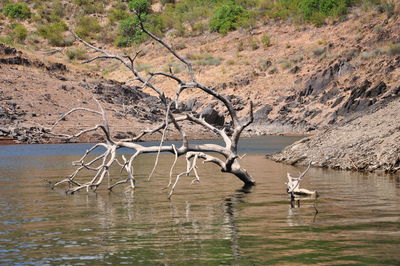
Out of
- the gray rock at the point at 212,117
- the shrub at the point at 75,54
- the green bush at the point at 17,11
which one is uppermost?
the green bush at the point at 17,11

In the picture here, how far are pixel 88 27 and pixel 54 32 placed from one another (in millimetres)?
8072

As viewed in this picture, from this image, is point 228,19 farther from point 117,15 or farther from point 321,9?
point 117,15

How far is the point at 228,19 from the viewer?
91.5m

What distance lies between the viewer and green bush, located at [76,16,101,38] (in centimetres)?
10062

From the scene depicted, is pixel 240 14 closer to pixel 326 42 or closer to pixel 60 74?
pixel 326 42

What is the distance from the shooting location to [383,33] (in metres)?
70.7

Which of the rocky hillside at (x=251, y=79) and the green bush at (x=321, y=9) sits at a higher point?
the green bush at (x=321, y=9)

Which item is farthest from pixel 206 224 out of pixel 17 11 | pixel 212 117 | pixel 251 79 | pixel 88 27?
pixel 17 11

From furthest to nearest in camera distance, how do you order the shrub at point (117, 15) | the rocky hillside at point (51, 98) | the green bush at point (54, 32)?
the shrub at point (117, 15) → the green bush at point (54, 32) → the rocky hillside at point (51, 98)

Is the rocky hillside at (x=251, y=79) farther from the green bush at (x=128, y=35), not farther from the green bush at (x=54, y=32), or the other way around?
the green bush at (x=54, y=32)

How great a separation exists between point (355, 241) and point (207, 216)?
13.2ft

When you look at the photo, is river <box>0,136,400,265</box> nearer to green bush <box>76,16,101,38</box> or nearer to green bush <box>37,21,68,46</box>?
green bush <box>37,21,68,46</box>

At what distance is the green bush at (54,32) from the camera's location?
302 feet

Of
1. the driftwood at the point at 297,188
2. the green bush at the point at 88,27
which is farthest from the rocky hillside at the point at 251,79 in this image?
the driftwood at the point at 297,188
